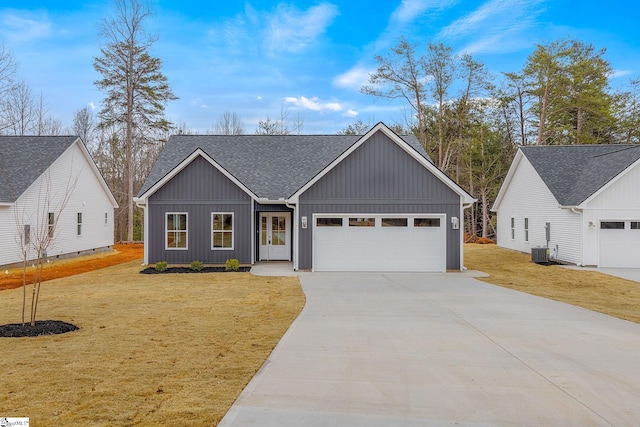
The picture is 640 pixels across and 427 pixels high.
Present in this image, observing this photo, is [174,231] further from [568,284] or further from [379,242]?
[568,284]

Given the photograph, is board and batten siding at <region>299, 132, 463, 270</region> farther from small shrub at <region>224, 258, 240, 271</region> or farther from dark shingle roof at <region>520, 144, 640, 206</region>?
dark shingle roof at <region>520, 144, 640, 206</region>

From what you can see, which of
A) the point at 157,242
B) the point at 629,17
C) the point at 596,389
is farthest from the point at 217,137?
the point at 629,17

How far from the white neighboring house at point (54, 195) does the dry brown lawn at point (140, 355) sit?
743 centimetres

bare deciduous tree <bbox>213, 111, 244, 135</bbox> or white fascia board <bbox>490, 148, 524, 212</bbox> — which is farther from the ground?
bare deciduous tree <bbox>213, 111, 244, 135</bbox>

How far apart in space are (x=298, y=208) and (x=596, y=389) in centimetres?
1202

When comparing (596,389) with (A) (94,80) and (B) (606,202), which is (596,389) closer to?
(B) (606,202)

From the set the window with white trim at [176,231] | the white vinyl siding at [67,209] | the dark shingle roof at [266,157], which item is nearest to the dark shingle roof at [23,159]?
the white vinyl siding at [67,209]

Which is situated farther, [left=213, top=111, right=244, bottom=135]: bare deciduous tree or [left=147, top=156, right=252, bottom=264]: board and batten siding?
[left=213, top=111, right=244, bottom=135]: bare deciduous tree

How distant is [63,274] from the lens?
16062 mm

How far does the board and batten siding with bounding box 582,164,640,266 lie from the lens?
1738cm

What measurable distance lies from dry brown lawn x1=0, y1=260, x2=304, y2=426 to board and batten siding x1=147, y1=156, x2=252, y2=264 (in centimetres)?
583

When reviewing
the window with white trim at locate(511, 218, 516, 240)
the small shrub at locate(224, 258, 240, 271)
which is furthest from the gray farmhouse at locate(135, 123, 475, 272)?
the window with white trim at locate(511, 218, 516, 240)

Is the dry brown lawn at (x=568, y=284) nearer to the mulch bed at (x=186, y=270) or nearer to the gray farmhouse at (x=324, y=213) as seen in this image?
the gray farmhouse at (x=324, y=213)

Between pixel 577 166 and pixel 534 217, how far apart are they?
3.17m
